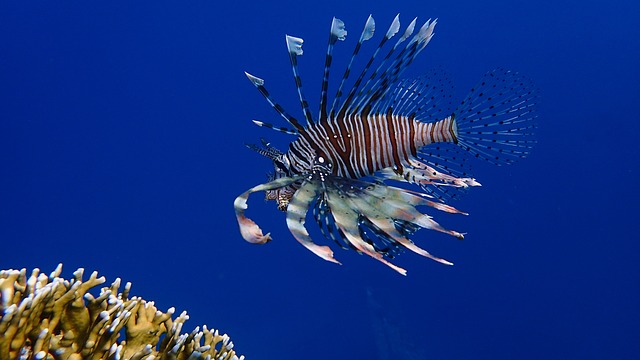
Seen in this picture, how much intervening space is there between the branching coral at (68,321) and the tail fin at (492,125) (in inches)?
84.4

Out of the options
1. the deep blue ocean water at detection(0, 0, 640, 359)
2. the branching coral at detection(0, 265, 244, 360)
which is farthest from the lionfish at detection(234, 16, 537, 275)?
the deep blue ocean water at detection(0, 0, 640, 359)

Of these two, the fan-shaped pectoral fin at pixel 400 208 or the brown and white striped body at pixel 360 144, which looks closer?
the fan-shaped pectoral fin at pixel 400 208

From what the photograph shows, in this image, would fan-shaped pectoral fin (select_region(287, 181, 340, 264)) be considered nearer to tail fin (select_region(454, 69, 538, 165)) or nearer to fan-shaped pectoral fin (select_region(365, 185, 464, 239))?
fan-shaped pectoral fin (select_region(365, 185, 464, 239))

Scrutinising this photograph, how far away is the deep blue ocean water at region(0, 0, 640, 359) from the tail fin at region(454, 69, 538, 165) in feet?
48.0

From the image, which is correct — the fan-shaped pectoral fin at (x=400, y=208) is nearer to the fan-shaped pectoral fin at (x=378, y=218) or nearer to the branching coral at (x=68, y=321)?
the fan-shaped pectoral fin at (x=378, y=218)

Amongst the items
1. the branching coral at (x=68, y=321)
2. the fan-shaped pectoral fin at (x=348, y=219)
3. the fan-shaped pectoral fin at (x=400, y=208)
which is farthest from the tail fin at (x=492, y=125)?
the branching coral at (x=68, y=321)

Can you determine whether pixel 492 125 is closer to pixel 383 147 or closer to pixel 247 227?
pixel 383 147

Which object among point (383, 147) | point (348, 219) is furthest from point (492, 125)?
point (348, 219)

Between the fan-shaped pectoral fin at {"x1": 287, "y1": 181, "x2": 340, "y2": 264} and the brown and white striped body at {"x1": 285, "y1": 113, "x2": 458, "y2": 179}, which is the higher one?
the brown and white striped body at {"x1": 285, "y1": 113, "x2": 458, "y2": 179}

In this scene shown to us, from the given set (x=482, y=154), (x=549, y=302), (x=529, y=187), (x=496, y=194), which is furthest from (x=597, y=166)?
(x=482, y=154)

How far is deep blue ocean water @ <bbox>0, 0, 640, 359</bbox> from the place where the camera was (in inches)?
719

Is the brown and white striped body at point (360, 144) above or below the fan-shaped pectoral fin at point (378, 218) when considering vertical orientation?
above

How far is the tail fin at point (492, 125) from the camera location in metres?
3.17

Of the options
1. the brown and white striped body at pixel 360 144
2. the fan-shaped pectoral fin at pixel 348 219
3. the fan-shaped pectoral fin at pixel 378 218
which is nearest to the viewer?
the fan-shaped pectoral fin at pixel 348 219
